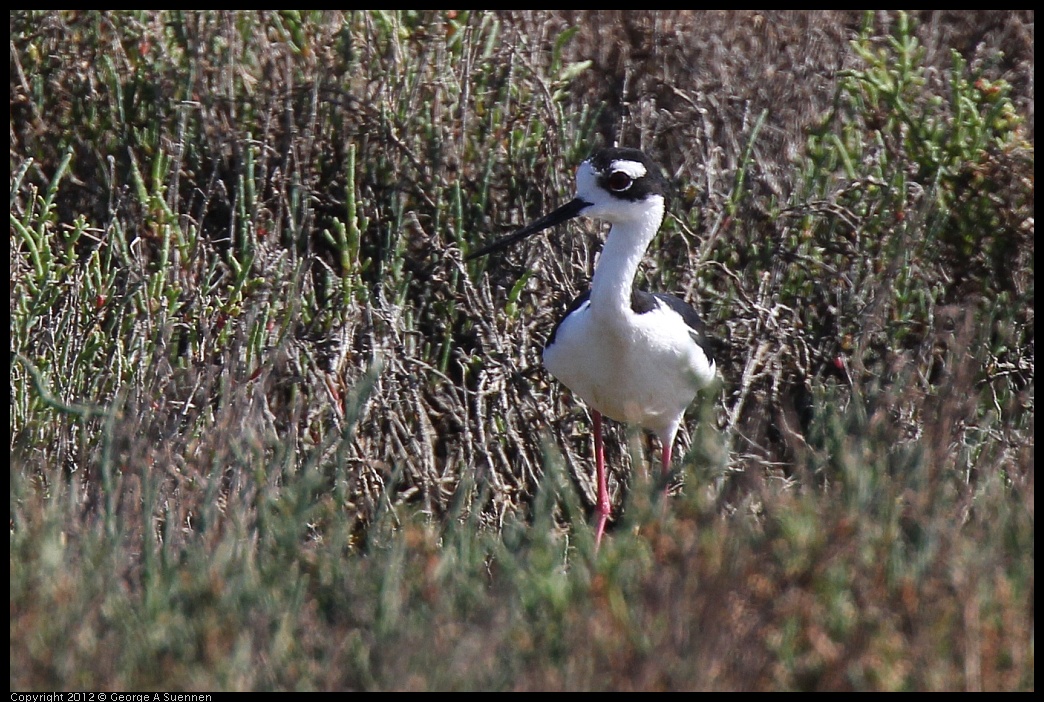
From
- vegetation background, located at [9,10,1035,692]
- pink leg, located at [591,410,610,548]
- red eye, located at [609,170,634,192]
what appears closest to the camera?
vegetation background, located at [9,10,1035,692]

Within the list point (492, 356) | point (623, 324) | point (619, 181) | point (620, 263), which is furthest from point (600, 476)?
point (619, 181)

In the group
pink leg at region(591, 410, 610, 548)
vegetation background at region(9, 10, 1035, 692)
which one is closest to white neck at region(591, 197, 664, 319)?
vegetation background at region(9, 10, 1035, 692)

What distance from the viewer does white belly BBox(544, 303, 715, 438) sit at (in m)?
3.54

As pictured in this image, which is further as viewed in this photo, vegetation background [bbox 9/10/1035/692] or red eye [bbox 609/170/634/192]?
red eye [bbox 609/170/634/192]

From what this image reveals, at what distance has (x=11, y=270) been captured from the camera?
360 cm

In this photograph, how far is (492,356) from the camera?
396 cm

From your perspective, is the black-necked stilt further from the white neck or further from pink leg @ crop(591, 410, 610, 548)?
pink leg @ crop(591, 410, 610, 548)

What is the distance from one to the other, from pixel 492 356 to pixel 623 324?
60 cm

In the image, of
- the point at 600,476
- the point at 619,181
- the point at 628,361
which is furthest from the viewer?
the point at 600,476

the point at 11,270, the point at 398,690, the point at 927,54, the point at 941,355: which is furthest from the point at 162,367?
the point at 927,54

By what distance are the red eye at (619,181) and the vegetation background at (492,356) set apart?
2.06 feet

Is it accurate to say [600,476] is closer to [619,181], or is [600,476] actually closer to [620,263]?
[620,263]

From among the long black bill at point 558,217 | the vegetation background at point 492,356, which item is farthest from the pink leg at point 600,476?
the long black bill at point 558,217
